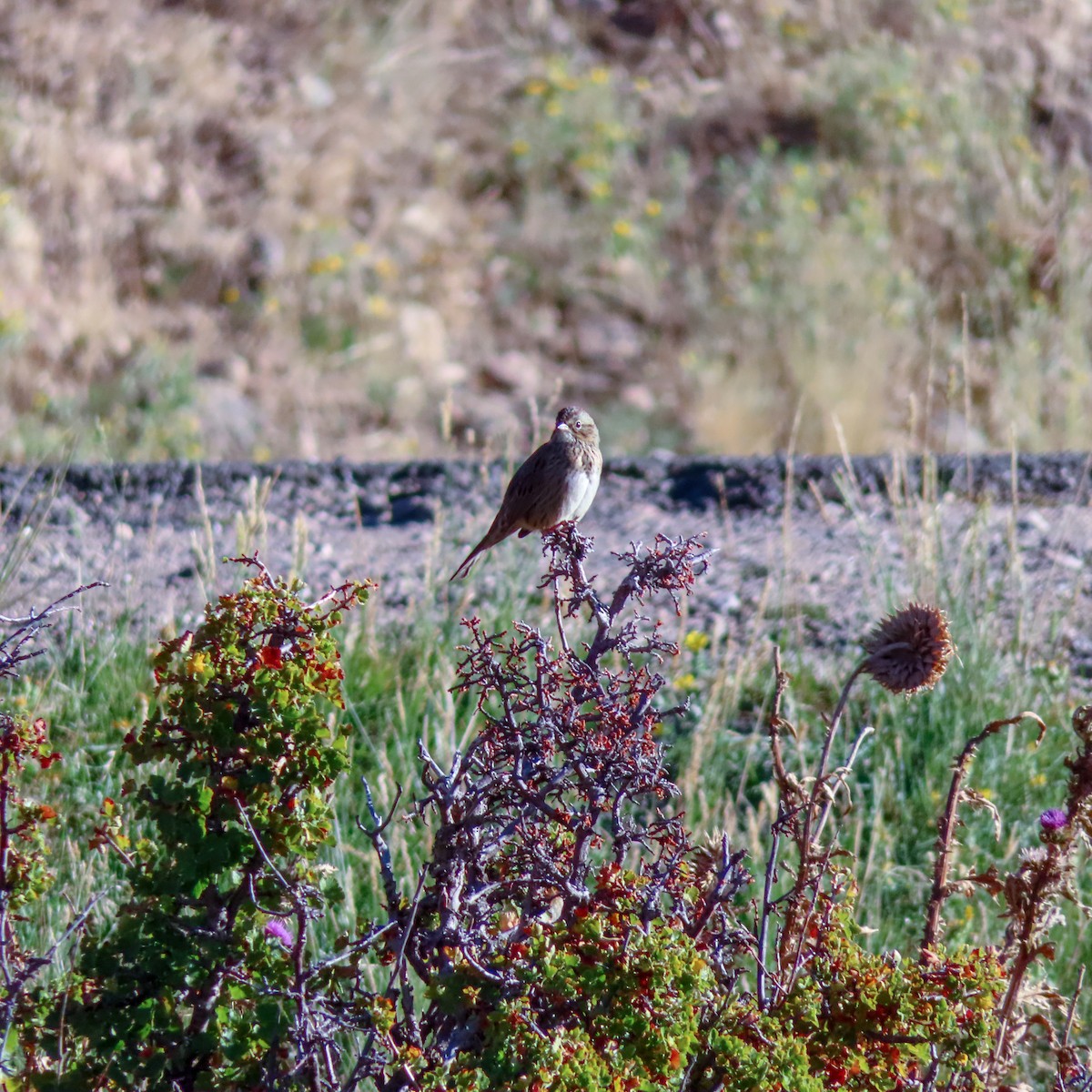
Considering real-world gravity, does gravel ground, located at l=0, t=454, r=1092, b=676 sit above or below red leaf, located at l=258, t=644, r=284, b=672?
below

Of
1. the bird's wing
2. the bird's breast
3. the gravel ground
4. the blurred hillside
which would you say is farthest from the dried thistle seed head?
the blurred hillside

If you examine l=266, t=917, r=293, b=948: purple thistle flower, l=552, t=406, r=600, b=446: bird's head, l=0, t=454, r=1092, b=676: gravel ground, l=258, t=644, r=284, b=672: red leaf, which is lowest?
l=0, t=454, r=1092, b=676: gravel ground

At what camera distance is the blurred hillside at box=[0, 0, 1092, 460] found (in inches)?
364

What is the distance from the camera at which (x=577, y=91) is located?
11.9 m

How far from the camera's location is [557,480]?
4.03 m

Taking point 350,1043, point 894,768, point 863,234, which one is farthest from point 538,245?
point 350,1043

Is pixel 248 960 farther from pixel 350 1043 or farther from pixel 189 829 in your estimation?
pixel 350 1043

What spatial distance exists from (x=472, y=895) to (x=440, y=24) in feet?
37.4

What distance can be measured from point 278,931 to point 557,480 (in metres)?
1.91

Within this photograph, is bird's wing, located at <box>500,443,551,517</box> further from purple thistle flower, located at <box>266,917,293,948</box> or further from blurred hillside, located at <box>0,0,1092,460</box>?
blurred hillside, located at <box>0,0,1092,460</box>

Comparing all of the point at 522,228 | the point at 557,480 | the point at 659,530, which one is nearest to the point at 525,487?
the point at 557,480

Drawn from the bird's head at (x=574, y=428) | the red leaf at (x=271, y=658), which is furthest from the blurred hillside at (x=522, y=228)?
the red leaf at (x=271, y=658)

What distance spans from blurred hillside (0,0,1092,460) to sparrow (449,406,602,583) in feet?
12.8

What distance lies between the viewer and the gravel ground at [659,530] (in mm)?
4867
